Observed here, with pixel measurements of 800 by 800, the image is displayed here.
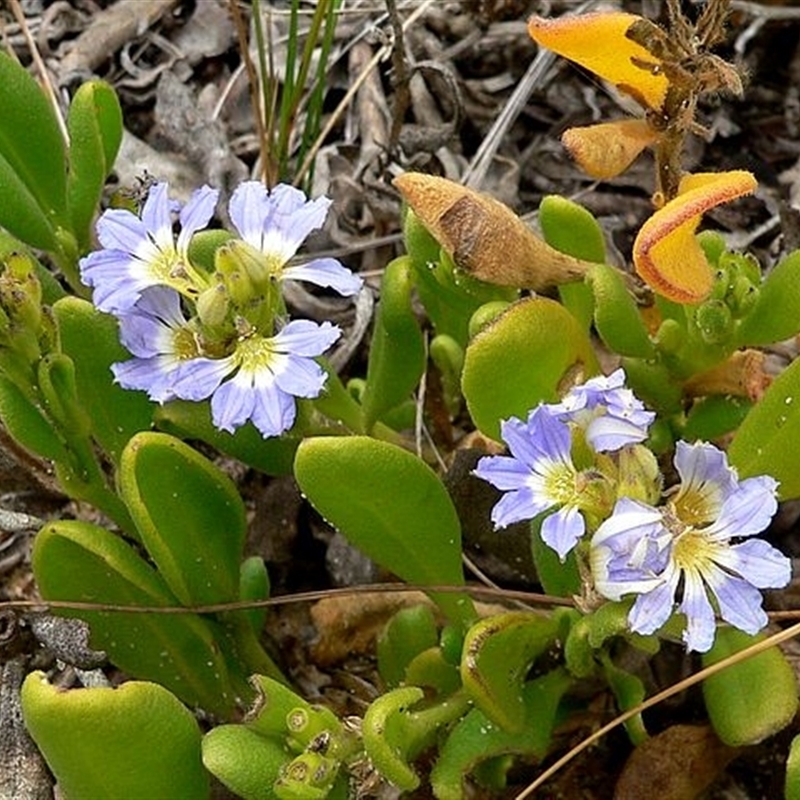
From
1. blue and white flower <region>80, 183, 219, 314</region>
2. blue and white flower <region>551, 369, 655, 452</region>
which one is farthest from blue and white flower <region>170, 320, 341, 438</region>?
blue and white flower <region>551, 369, 655, 452</region>

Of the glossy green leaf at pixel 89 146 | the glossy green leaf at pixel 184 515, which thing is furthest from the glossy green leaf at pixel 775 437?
the glossy green leaf at pixel 89 146

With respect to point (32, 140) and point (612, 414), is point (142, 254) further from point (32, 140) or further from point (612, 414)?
point (612, 414)

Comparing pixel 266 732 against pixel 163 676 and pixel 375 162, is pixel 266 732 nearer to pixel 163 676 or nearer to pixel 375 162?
pixel 163 676

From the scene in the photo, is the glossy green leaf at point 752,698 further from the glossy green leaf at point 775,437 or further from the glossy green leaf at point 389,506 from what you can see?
the glossy green leaf at point 389,506

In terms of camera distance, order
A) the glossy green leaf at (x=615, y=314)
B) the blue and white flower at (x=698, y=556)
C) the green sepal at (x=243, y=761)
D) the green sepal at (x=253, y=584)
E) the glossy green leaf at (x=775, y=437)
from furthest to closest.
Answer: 1. the green sepal at (x=253, y=584)
2. the glossy green leaf at (x=615, y=314)
3. the glossy green leaf at (x=775, y=437)
4. the green sepal at (x=243, y=761)
5. the blue and white flower at (x=698, y=556)

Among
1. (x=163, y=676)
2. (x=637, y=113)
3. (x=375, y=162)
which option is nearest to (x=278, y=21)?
(x=375, y=162)

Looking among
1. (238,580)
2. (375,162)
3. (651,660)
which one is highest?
(375,162)
